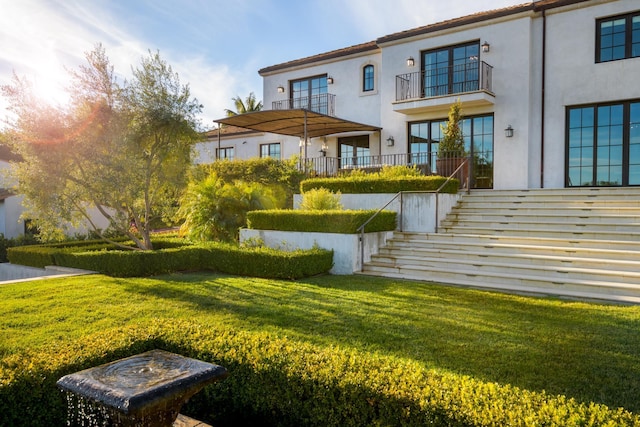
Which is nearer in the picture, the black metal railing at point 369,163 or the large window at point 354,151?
the black metal railing at point 369,163

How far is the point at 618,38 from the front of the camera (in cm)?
1417

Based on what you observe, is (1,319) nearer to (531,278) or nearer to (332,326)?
(332,326)

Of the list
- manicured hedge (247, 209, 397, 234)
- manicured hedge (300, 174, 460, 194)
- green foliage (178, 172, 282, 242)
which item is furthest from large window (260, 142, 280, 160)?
manicured hedge (247, 209, 397, 234)

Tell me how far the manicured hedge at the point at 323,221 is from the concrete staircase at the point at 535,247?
0.68 metres

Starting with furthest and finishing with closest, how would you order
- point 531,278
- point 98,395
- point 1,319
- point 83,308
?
point 531,278
point 83,308
point 1,319
point 98,395

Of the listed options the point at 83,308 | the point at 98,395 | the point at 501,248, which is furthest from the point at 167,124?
the point at 98,395

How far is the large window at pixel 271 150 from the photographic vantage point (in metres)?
24.1

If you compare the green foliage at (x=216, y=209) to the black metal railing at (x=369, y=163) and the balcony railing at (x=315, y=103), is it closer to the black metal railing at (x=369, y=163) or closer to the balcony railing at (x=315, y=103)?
the black metal railing at (x=369, y=163)

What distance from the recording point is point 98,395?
3086 mm

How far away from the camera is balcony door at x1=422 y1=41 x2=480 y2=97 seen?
16.5 meters

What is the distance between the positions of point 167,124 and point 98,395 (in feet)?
32.9

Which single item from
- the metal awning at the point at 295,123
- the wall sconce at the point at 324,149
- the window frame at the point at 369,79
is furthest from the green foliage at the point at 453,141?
the wall sconce at the point at 324,149

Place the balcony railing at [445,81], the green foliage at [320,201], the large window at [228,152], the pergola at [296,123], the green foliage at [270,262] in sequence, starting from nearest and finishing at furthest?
the green foliage at [270,262] → the green foliage at [320,201] → the balcony railing at [445,81] → the pergola at [296,123] → the large window at [228,152]

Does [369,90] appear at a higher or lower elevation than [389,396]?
higher
